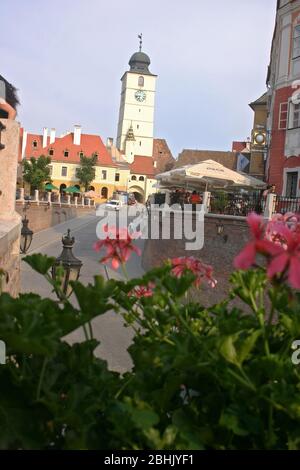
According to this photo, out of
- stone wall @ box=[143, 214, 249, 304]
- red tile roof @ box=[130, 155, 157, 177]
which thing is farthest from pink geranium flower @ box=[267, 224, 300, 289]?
red tile roof @ box=[130, 155, 157, 177]

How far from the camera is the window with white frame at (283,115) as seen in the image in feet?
71.8

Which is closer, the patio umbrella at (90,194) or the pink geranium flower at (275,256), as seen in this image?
the pink geranium flower at (275,256)

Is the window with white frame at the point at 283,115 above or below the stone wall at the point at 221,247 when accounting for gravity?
above

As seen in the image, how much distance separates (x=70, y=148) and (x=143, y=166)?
16.4 m

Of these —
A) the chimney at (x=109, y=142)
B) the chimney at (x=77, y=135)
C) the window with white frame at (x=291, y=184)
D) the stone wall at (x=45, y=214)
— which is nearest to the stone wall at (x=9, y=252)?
the window with white frame at (x=291, y=184)

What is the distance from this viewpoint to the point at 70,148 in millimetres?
80875

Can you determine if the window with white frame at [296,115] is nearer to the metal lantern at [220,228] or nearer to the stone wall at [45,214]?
the metal lantern at [220,228]

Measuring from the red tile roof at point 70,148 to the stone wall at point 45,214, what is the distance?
29.8 metres

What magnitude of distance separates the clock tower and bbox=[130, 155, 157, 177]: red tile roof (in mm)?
4111

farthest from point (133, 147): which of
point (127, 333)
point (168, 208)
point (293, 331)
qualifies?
point (293, 331)

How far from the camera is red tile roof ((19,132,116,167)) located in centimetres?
Answer: 7981

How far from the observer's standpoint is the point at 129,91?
103 m
